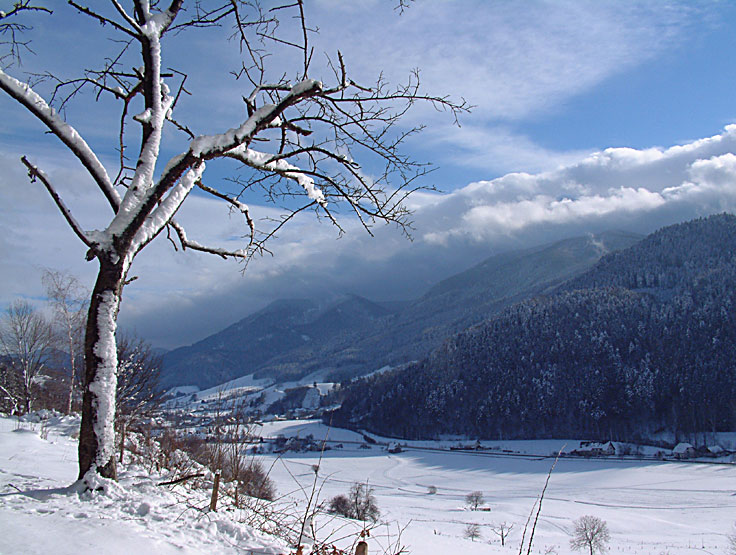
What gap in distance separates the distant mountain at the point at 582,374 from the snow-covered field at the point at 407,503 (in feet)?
33.2

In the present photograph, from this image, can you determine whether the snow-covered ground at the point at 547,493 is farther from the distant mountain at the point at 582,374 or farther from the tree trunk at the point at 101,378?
the tree trunk at the point at 101,378

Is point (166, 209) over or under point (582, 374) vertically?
over

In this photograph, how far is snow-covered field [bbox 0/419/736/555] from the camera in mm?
2949

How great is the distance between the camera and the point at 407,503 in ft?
151

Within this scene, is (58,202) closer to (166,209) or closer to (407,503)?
(166,209)

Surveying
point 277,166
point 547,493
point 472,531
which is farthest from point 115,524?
point 547,493

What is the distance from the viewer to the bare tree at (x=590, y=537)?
104 feet

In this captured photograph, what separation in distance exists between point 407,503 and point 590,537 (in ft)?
58.5

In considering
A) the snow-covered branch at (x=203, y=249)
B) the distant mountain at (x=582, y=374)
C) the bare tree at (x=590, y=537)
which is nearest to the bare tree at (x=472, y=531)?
the bare tree at (x=590, y=537)

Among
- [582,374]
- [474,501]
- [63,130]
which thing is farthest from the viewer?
[582,374]

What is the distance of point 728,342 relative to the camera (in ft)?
301

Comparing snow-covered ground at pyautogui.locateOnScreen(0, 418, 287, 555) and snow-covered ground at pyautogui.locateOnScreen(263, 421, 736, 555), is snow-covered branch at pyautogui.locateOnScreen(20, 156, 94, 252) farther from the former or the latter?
snow-covered ground at pyautogui.locateOnScreen(263, 421, 736, 555)

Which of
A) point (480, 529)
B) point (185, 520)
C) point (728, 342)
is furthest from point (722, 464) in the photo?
point (185, 520)

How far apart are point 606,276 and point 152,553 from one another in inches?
6943
